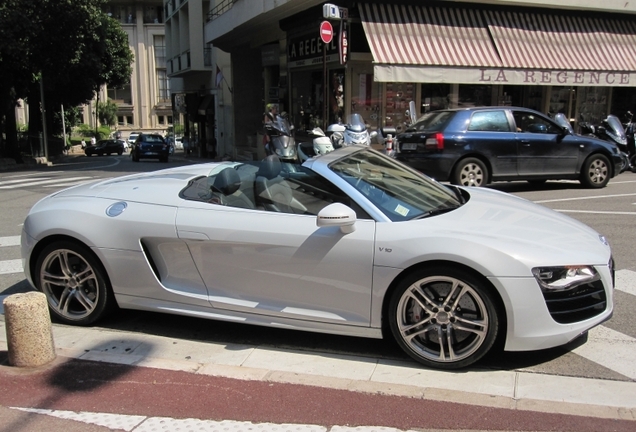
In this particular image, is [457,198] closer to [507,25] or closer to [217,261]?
[217,261]

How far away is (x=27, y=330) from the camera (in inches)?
151

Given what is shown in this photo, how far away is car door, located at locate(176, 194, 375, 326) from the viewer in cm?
381

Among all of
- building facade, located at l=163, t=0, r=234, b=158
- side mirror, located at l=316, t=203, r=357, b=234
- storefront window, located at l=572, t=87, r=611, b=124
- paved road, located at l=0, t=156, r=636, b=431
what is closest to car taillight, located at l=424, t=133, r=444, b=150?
paved road, located at l=0, t=156, r=636, b=431

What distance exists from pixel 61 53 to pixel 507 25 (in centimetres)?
1830

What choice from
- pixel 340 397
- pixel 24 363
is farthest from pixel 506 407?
pixel 24 363

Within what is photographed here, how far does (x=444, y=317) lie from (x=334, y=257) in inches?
32.6

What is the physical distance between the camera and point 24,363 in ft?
12.7

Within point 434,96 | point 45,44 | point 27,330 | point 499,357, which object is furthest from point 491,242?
point 45,44

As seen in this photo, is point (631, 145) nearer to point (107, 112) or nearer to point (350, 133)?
point (350, 133)

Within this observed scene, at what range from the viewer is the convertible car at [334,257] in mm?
3602

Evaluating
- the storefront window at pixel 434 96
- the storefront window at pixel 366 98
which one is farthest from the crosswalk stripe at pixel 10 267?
the storefront window at pixel 434 96

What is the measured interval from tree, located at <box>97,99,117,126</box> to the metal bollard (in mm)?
80746

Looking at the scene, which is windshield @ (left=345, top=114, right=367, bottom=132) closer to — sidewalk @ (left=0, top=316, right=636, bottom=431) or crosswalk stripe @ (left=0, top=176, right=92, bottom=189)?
sidewalk @ (left=0, top=316, right=636, bottom=431)

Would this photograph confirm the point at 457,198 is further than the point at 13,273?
No
